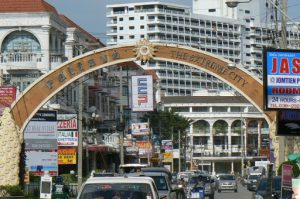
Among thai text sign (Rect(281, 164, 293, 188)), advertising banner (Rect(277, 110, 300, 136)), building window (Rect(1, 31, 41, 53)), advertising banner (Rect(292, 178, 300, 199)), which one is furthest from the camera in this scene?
building window (Rect(1, 31, 41, 53))

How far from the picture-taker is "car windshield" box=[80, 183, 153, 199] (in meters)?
Result: 19.3

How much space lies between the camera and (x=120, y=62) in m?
52.3

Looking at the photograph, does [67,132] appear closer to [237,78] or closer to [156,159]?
[237,78]

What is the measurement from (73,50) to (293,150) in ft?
148

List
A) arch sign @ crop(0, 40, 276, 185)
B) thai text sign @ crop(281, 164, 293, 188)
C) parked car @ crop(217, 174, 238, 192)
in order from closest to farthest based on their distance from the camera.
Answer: thai text sign @ crop(281, 164, 293, 188)
arch sign @ crop(0, 40, 276, 185)
parked car @ crop(217, 174, 238, 192)

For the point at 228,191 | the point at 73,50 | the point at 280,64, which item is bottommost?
the point at 228,191

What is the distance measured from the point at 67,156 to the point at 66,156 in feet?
0.29

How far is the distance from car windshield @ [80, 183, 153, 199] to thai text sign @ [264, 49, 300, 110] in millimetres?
20025

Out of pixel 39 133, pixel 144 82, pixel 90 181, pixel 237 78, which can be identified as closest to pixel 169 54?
pixel 237 78

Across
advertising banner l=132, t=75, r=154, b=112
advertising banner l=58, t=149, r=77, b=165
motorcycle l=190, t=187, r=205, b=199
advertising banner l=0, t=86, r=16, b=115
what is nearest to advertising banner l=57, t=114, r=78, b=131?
advertising banner l=58, t=149, r=77, b=165

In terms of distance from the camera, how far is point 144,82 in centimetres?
7788

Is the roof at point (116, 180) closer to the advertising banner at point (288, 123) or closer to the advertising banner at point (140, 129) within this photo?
the advertising banner at point (288, 123)

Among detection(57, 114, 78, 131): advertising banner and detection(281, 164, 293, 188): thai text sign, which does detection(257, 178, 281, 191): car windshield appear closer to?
detection(281, 164, 293, 188): thai text sign

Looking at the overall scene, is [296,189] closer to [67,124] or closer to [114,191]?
[114,191]
